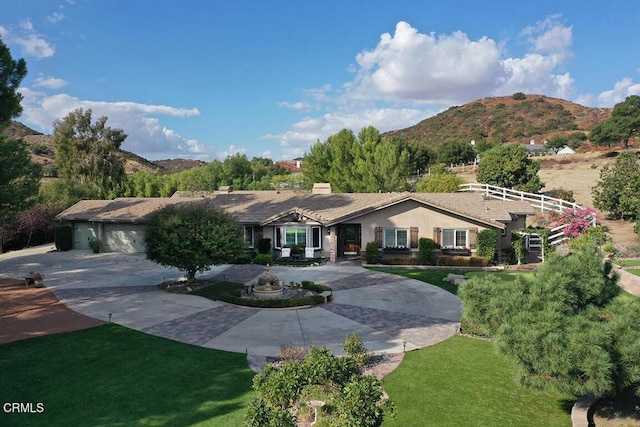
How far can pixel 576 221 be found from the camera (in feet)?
95.9

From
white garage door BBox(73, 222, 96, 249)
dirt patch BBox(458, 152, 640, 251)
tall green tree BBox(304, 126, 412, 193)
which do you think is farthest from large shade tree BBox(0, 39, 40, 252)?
dirt patch BBox(458, 152, 640, 251)

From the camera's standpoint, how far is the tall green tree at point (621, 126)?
69.9 m

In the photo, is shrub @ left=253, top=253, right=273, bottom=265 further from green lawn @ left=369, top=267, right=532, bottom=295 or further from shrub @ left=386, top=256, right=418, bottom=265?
shrub @ left=386, top=256, right=418, bottom=265

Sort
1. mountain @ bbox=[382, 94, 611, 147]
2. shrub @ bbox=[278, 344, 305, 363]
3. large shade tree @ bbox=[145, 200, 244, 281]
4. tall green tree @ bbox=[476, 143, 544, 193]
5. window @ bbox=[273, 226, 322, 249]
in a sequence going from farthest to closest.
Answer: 1. mountain @ bbox=[382, 94, 611, 147]
2. tall green tree @ bbox=[476, 143, 544, 193]
3. window @ bbox=[273, 226, 322, 249]
4. large shade tree @ bbox=[145, 200, 244, 281]
5. shrub @ bbox=[278, 344, 305, 363]

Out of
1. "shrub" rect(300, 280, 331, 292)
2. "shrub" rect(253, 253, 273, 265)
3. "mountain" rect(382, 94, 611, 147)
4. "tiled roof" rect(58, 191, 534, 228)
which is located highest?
"mountain" rect(382, 94, 611, 147)

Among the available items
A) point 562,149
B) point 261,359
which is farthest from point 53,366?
point 562,149

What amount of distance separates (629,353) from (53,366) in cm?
1314

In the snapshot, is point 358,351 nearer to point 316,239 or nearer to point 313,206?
point 316,239

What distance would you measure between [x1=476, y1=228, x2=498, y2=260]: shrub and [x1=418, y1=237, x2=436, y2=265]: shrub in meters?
2.96

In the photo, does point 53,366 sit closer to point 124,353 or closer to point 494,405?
point 124,353

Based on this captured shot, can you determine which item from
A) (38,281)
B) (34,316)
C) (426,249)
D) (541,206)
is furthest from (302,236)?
(541,206)

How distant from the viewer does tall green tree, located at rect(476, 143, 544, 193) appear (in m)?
46.8

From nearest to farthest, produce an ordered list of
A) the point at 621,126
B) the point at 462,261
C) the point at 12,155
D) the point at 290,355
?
1. the point at 290,355
2. the point at 12,155
3. the point at 462,261
4. the point at 621,126

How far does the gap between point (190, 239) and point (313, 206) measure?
47.5ft
